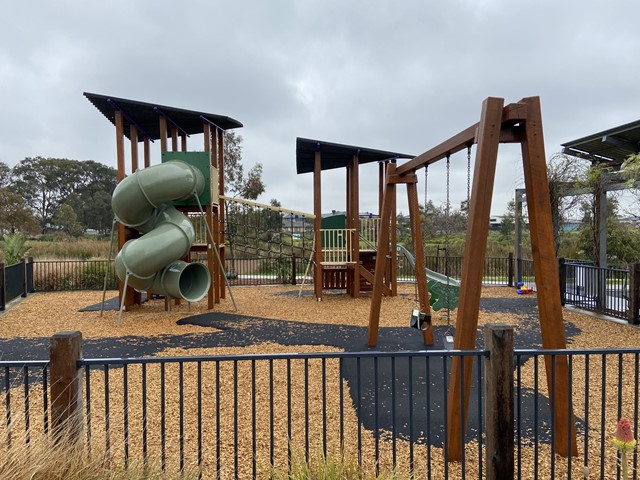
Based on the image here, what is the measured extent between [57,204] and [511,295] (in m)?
51.1

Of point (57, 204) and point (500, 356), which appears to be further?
point (57, 204)

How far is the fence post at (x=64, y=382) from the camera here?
2562mm

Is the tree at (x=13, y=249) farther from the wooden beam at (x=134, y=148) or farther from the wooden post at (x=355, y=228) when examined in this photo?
the wooden post at (x=355, y=228)

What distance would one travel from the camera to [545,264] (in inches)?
140

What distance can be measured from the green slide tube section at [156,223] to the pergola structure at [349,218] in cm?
360

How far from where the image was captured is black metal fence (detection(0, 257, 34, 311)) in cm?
1084

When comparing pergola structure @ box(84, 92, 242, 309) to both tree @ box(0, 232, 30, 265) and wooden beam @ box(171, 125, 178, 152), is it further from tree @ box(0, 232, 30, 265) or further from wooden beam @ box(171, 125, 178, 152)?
tree @ box(0, 232, 30, 265)

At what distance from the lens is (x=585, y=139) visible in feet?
41.1

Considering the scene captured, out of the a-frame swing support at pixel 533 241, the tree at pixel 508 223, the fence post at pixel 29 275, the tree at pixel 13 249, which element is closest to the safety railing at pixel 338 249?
the a-frame swing support at pixel 533 241

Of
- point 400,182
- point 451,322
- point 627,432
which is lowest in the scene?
point 451,322

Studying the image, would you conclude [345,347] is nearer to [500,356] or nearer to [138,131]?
[500,356]

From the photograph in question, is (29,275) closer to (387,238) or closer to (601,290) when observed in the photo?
(387,238)

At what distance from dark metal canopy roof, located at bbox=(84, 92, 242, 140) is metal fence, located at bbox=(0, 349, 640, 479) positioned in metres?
6.76

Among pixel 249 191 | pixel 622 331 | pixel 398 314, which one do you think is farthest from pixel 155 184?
pixel 249 191
